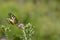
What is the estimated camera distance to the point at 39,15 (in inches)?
99.7

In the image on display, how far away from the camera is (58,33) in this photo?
217cm

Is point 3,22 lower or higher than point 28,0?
lower

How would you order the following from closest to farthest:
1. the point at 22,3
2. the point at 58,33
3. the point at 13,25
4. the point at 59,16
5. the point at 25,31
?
the point at 25,31
the point at 13,25
the point at 58,33
the point at 59,16
the point at 22,3

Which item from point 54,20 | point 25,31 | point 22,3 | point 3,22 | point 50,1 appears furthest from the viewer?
point 50,1

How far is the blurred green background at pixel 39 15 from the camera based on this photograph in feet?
6.79

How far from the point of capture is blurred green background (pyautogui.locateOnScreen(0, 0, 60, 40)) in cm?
207

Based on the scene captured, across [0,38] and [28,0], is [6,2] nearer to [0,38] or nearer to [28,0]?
[28,0]

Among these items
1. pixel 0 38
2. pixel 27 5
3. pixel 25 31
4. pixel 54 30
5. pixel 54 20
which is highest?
pixel 27 5

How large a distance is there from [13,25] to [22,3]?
1312 millimetres

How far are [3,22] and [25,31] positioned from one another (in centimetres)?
63

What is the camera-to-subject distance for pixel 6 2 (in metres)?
3.09

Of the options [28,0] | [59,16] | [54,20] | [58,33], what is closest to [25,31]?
[58,33]

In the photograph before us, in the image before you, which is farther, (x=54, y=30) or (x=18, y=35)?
(x=54, y=30)

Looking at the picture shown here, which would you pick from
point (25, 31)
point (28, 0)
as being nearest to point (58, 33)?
point (25, 31)
